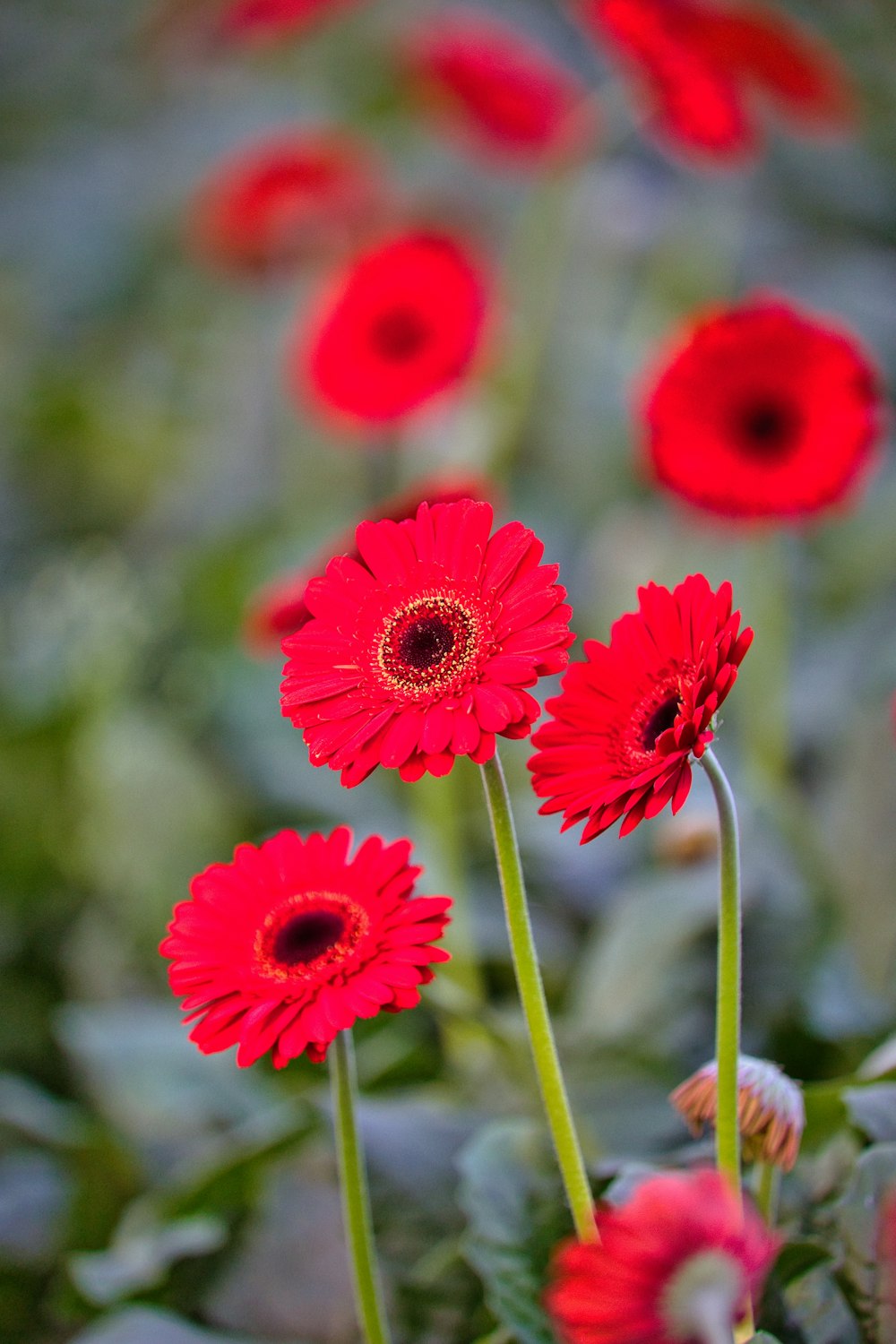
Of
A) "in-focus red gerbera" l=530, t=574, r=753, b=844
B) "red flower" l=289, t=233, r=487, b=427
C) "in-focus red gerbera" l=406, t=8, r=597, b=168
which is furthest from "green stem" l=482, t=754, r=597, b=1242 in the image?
"in-focus red gerbera" l=406, t=8, r=597, b=168

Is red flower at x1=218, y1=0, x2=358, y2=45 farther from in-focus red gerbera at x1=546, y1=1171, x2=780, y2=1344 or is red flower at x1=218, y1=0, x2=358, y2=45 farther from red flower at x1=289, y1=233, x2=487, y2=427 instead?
in-focus red gerbera at x1=546, y1=1171, x2=780, y2=1344

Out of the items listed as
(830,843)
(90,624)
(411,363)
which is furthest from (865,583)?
(90,624)

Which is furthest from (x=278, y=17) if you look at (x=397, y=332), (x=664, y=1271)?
(x=664, y=1271)

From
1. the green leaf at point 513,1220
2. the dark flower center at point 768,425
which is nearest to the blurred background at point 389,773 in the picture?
the green leaf at point 513,1220

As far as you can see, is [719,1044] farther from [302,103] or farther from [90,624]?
[302,103]

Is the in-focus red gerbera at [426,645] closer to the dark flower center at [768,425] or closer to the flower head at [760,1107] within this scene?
the flower head at [760,1107]

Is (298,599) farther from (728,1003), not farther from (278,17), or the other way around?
(278,17)
